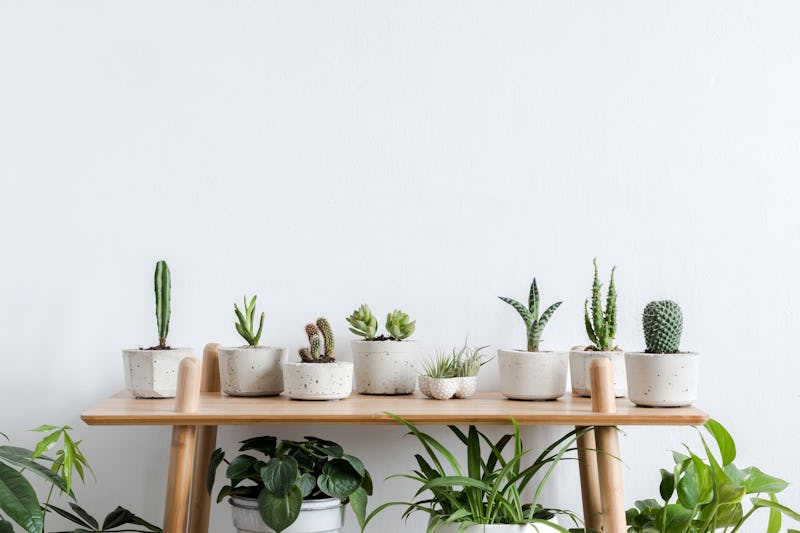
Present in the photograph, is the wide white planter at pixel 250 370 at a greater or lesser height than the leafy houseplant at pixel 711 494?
greater

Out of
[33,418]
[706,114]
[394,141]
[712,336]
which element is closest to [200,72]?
[394,141]

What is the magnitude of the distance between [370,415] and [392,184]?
51 centimetres

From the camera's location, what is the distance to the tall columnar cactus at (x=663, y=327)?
4.37 feet

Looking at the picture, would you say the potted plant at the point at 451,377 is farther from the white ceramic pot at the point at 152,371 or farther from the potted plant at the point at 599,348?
the white ceramic pot at the point at 152,371

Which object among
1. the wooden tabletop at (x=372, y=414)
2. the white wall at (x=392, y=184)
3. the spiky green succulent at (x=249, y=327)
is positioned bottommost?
the wooden tabletop at (x=372, y=414)

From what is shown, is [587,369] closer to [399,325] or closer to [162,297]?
[399,325]

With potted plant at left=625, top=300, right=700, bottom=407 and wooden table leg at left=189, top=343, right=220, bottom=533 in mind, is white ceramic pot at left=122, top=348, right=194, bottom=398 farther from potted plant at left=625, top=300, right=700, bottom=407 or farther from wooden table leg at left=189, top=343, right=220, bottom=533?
potted plant at left=625, top=300, right=700, bottom=407

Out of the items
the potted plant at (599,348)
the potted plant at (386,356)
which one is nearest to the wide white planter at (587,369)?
the potted plant at (599,348)

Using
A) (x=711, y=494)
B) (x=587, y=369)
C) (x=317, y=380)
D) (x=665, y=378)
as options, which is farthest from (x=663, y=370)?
(x=317, y=380)

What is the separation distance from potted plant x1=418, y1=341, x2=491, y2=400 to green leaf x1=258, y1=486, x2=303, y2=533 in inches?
11.5

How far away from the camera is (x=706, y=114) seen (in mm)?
1598

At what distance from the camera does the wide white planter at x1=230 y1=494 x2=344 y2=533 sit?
1.31 meters

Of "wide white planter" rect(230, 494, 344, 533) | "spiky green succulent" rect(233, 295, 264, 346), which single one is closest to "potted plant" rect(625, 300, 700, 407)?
"wide white planter" rect(230, 494, 344, 533)

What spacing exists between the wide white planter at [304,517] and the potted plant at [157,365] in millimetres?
214
